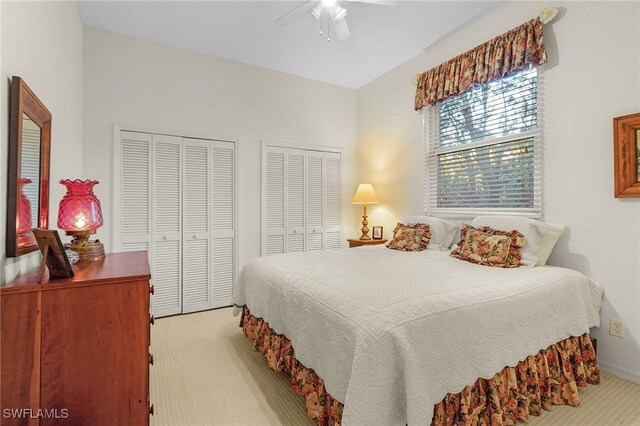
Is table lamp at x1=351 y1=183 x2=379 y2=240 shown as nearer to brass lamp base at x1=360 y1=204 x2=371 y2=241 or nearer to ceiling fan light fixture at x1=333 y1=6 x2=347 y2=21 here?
brass lamp base at x1=360 y1=204 x2=371 y2=241

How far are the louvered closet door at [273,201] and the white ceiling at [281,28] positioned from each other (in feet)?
3.66

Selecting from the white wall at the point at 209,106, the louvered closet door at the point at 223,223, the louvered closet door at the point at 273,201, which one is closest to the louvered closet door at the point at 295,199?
the louvered closet door at the point at 273,201

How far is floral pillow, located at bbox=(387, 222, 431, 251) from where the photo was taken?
9.90ft

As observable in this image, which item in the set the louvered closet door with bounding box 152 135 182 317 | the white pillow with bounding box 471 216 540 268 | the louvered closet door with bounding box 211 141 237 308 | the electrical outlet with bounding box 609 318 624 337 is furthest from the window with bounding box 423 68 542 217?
the louvered closet door with bounding box 152 135 182 317

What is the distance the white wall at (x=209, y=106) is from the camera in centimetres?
307

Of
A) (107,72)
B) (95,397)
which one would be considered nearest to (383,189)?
(107,72)

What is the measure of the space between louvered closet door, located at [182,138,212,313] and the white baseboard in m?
3.49

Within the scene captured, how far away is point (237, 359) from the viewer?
240 cm

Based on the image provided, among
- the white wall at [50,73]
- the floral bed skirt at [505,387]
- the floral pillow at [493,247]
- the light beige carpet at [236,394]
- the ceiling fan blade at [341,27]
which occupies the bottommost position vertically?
the light beige carpet at [236,394]

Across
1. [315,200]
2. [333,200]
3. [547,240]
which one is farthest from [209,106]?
[547,240]

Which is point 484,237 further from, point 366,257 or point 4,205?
A: point 4,205

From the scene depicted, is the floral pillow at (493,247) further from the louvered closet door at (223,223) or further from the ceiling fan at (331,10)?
the louvered closet door at (223,223)

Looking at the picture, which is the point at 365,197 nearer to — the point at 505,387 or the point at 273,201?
the point at 273,201

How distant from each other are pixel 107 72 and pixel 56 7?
3.84ft
